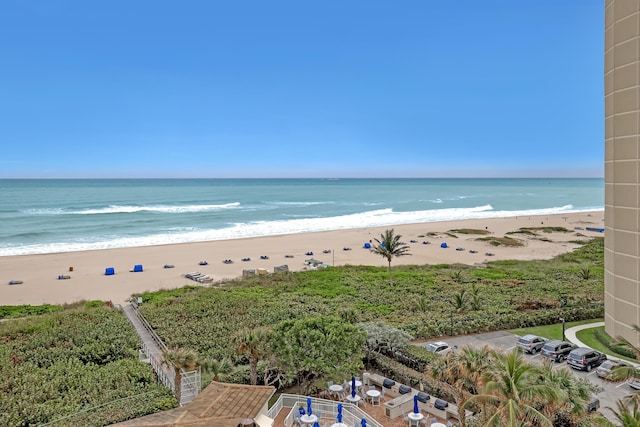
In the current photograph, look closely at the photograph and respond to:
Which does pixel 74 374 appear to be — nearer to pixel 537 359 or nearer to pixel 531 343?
pixel 537 359

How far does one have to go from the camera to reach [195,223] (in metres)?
81.8

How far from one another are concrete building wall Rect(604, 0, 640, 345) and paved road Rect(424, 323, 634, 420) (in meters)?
2.95

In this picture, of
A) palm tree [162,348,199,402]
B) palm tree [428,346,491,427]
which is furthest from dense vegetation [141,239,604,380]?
palm tree [428,346,491,427]

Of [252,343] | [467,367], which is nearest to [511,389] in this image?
[467,367]

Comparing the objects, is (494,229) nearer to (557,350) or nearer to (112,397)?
(557,350)

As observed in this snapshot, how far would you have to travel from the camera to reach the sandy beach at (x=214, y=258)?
38919 millimetres

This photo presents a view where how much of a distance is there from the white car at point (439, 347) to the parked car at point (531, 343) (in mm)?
3380

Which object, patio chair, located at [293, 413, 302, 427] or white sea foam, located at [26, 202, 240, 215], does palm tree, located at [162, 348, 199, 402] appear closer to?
patio chair, located at [293, 413, 302, 427]

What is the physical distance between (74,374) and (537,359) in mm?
20003

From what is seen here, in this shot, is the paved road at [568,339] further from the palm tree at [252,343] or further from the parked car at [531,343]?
the palm tree at [252,343]

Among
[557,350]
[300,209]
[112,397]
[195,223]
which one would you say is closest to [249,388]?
[112,397]

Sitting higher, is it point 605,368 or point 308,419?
point 308,419

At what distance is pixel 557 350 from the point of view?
2012 centimetres

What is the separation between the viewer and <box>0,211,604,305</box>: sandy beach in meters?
38.9
